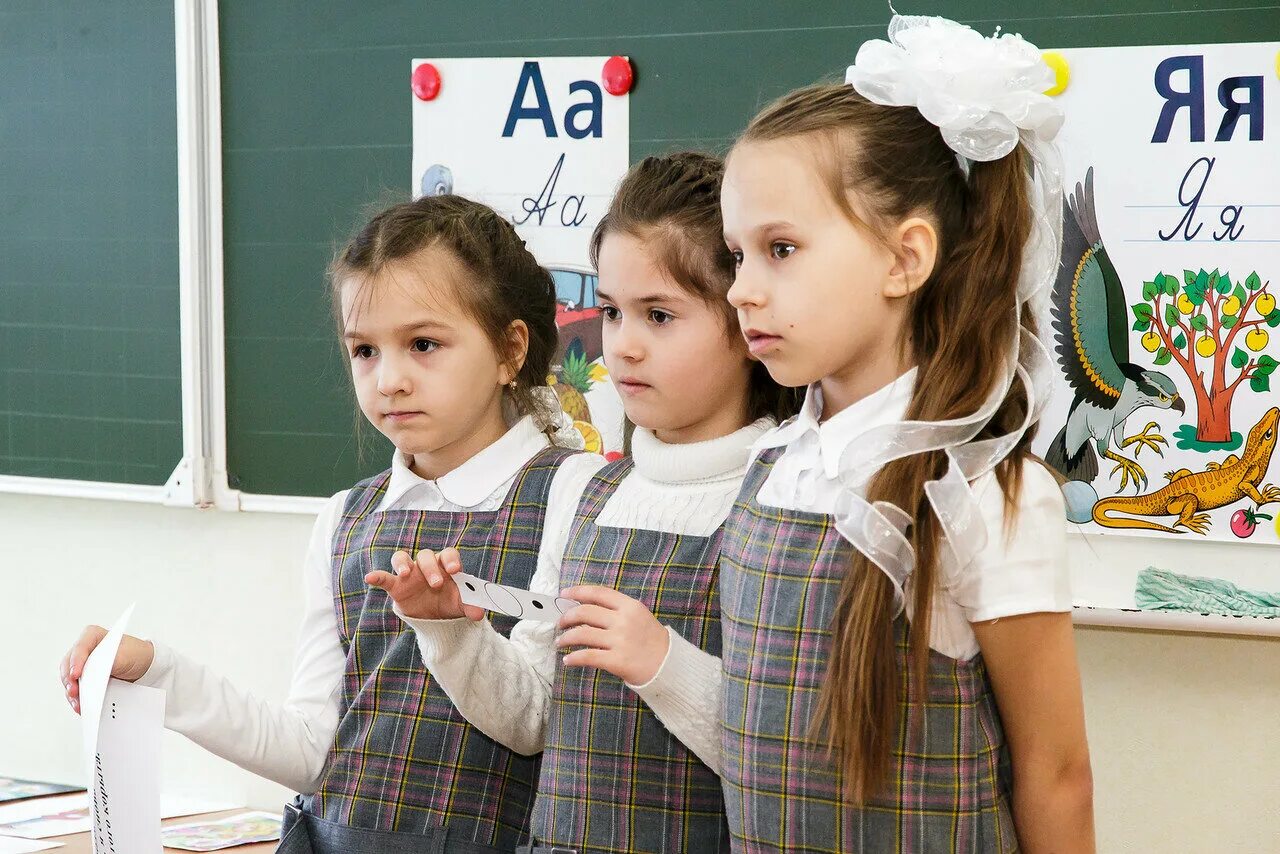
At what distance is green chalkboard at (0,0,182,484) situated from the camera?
2203mm

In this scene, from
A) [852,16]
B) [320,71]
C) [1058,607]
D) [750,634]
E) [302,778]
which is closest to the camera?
[1058,607]

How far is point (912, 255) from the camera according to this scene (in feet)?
3.30

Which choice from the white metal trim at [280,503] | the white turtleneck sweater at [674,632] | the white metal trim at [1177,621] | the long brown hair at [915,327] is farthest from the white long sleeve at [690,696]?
the white metal trim at [280,503]

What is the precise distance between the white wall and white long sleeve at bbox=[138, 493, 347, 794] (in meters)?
0.79

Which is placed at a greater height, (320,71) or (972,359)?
(320,71)

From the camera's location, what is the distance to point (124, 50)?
2.21 meters

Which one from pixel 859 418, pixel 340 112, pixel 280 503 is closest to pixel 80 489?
pixel 280 503

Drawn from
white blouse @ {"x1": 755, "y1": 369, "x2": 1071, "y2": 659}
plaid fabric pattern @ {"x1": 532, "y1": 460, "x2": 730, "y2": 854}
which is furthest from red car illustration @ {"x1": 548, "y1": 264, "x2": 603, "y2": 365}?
white blouse @ {"x1": 755, "y1": 369, "x2": 1071, "y2": 659}

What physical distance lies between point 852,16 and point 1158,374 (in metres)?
0.65

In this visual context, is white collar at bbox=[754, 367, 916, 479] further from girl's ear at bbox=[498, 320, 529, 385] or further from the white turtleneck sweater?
girl's ear at bbox=[498, 320, 529, 385]

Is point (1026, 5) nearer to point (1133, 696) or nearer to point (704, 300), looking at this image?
point (704, 300)

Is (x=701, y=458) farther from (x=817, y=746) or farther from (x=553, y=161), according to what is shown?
(x=553, y=161)

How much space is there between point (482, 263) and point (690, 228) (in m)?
0.29

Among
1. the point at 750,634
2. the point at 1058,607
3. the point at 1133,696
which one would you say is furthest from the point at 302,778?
the point at 1133,696
